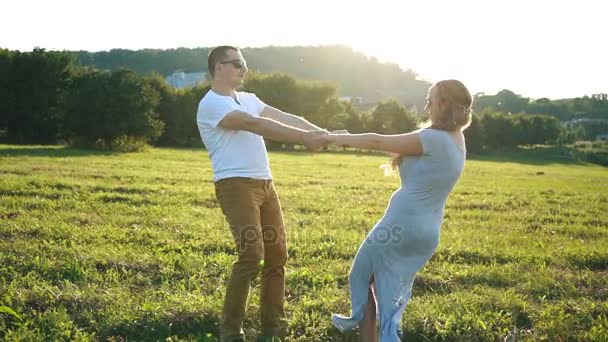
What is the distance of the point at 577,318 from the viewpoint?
19.1 feet

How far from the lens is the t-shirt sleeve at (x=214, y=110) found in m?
4.80

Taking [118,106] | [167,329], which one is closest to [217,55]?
[167,329]

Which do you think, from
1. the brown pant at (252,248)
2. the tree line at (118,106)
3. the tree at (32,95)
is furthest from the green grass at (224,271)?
the tree at (32,95)

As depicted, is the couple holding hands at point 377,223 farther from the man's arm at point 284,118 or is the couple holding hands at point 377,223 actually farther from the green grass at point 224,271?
the green grass at point 224,271

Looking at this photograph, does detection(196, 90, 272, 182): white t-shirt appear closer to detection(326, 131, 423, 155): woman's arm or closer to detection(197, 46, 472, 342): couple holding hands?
detection(197, 46, 472, 342): couple holding hands

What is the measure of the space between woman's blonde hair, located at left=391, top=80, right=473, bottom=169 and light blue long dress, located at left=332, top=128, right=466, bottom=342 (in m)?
0.10

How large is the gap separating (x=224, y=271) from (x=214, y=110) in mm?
2904

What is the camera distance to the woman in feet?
13.9

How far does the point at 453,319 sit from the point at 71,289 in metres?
4.09

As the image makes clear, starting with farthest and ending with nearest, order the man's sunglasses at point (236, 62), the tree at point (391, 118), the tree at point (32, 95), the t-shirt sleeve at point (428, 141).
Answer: the tree at point (391, 118), the tree at point (32, 95), the man's sunglasses at point (236, 62), the t-shirt sleeve at point (428, 141)

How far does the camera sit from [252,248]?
16.1ft

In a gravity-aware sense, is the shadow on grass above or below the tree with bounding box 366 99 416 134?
below

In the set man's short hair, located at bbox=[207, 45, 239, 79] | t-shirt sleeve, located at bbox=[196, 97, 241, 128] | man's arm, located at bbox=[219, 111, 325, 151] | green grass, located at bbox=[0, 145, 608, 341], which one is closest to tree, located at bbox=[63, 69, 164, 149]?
green grass, located at bbox=[0, 145, 608, 341]

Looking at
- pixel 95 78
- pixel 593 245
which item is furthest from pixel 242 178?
pixel 95 78
